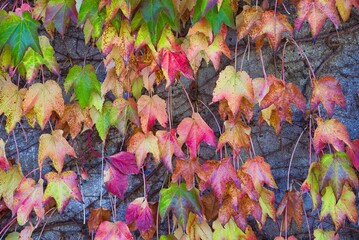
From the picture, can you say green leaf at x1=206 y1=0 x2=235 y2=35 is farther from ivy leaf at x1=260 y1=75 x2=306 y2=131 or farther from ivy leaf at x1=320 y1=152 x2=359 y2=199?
ivy leaf at x1=320 y1=152 x2=359 y2=199

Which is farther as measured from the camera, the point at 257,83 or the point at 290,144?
the point at 290,144

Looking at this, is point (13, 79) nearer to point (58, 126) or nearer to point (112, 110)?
point (58, 126)

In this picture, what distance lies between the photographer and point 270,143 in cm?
204

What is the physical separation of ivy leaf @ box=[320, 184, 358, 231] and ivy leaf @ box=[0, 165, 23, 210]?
3.53 ft

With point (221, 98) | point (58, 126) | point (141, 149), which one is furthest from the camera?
point (58, 126)

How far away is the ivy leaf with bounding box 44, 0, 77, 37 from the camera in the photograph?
5.54 feet

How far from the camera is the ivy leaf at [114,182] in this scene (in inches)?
68.4

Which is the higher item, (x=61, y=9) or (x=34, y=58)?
(x=61, y=9)

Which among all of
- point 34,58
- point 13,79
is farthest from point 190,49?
point 13,79

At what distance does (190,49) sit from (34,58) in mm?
522

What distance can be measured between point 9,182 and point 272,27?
3.54 ft

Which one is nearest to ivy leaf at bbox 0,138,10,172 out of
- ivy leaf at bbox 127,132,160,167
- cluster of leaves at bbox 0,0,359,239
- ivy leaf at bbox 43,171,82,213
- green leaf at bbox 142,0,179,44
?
cluster of leaves at bbox 0,0,359,239

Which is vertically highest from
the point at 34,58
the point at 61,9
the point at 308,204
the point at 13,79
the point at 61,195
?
the point at 61,9

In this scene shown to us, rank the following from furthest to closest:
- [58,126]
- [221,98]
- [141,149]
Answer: [58,126]
[141,149]
[221,98]
